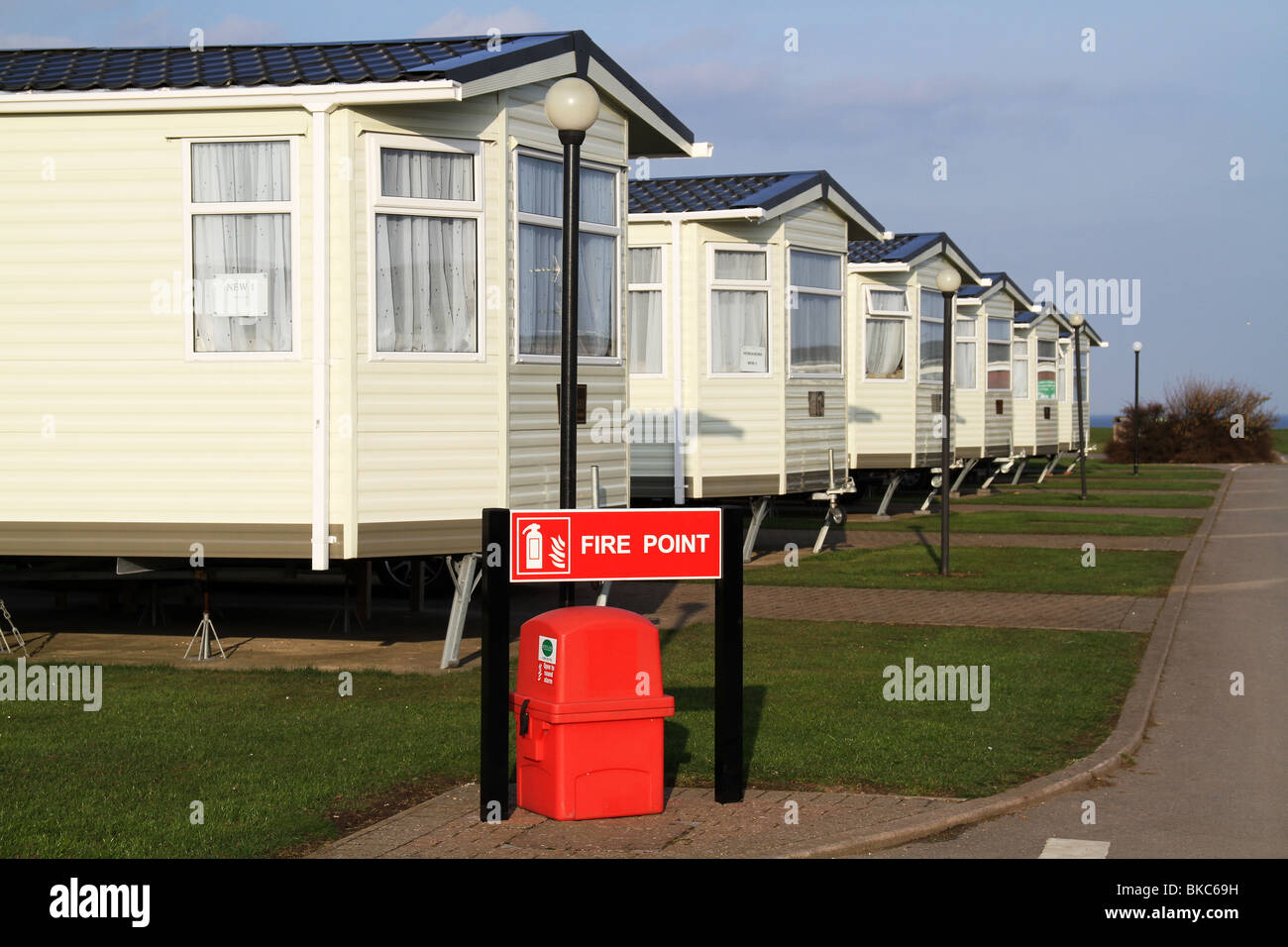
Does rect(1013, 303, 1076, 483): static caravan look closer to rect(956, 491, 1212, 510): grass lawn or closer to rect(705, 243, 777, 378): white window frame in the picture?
rect(956, 491, 1212, 510): grass lawn

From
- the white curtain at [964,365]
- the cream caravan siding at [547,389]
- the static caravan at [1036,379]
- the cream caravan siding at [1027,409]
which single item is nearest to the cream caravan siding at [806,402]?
the cream caravan siding at [547,389]

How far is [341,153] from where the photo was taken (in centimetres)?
1109

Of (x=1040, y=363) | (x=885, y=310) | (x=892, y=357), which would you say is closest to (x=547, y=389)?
(x=885, y=310)

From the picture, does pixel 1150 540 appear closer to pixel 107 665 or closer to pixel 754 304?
pixel 754 304

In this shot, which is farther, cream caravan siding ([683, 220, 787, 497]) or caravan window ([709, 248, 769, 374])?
caravan window ([709, 248, 769, 374])

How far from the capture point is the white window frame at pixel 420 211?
11195 mm

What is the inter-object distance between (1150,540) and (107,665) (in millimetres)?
16633

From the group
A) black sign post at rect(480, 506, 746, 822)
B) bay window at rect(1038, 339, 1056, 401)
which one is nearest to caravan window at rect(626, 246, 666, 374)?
black sign post at rect(480, 506, 746, 822)

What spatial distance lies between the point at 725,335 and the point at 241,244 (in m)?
8.29

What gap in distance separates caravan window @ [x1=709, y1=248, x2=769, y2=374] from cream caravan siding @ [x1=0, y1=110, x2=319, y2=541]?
26.6 ft

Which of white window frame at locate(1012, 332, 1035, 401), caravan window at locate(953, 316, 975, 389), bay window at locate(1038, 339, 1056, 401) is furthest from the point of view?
bay window at locate(1038, 339, 1056, 401)

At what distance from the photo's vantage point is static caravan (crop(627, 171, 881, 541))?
60.2ft
